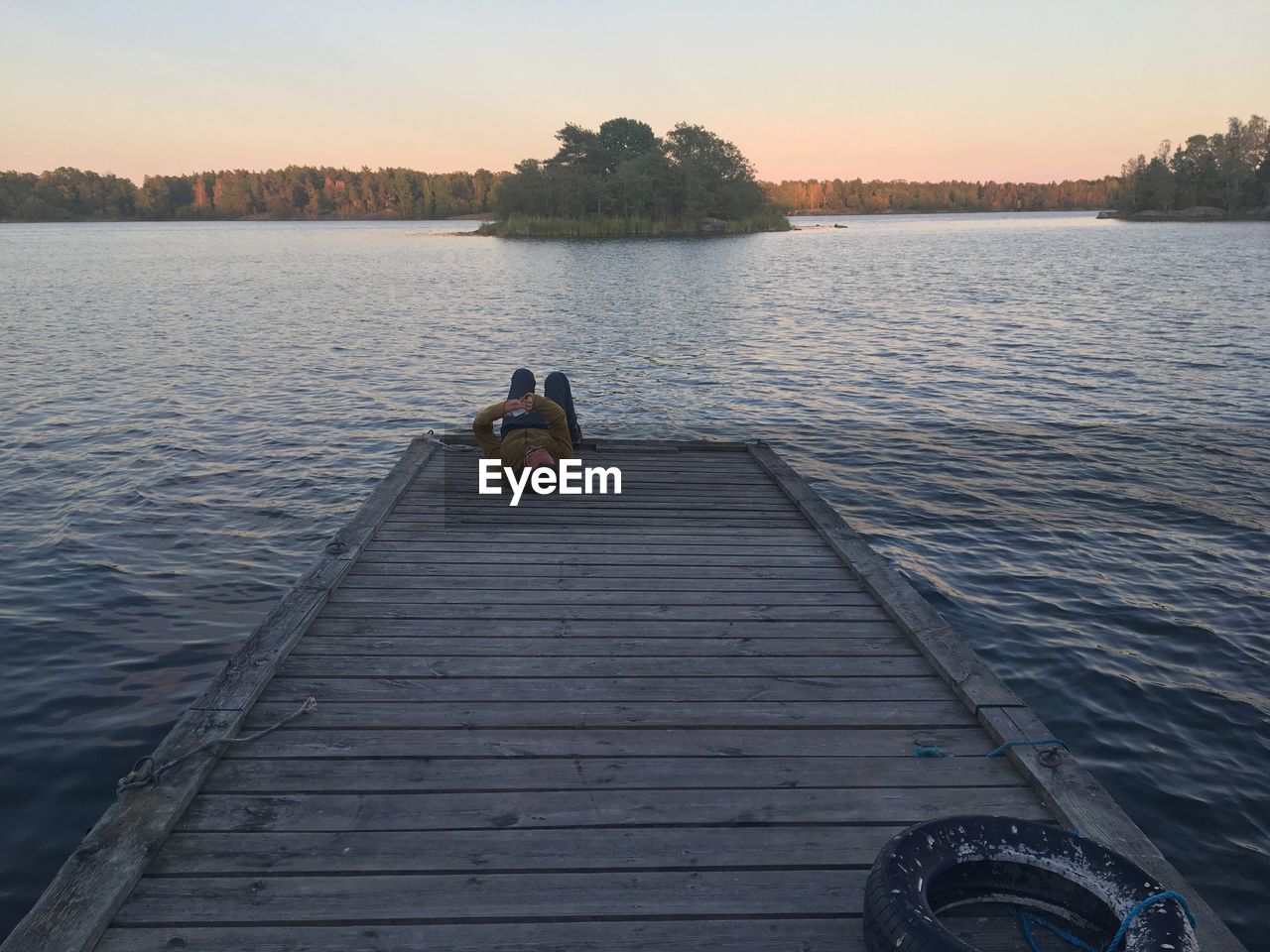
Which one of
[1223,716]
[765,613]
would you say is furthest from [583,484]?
[1223,716]

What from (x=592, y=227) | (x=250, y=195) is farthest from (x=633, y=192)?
(x=250, y=195)

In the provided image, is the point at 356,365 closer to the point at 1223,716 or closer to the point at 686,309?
the point at 686,309

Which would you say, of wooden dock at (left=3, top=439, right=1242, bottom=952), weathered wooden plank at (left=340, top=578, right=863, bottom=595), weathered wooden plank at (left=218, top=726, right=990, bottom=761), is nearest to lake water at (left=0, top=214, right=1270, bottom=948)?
wooden dock at (left=3, top=439, right=1242, bottom=952)

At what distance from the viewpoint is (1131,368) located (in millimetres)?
20188

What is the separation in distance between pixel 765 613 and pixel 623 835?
8.52 ft

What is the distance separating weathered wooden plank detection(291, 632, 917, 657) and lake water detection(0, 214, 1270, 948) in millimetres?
1949

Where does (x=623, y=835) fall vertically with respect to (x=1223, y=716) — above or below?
above

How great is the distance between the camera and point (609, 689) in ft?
15.5

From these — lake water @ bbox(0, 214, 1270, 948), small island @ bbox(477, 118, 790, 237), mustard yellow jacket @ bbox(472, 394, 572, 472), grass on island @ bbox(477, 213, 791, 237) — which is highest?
small island @ bbox(477, 118, 790, 237)

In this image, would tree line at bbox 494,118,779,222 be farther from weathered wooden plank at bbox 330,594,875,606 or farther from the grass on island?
weathered wooden plank at bbox 330,594,875,606

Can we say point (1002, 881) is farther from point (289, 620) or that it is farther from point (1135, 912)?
point (289, 620)

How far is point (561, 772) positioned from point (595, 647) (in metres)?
1.39

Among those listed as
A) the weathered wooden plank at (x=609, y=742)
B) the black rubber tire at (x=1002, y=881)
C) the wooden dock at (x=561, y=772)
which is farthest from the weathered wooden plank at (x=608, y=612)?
the black rubber tire at (x=1002, y=881)

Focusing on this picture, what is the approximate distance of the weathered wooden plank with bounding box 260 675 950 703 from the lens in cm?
459
